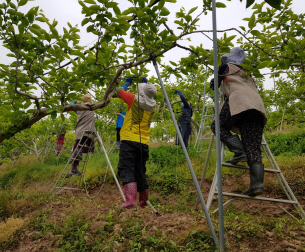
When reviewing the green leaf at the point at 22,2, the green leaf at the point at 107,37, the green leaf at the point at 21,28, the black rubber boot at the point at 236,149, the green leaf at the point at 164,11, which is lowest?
the black rubber boot at the point at 236,149

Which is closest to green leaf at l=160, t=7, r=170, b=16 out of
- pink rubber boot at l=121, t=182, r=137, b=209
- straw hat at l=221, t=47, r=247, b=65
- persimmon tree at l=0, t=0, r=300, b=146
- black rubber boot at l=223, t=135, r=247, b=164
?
persimmon tree at l=0, t=0, r=300, b=146

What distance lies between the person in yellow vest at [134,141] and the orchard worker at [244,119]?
3.93 feet

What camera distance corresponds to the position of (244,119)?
8.43ft

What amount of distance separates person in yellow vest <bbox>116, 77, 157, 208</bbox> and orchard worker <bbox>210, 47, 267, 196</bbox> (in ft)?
3.93

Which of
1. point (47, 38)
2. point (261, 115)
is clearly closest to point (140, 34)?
point (47, 38)

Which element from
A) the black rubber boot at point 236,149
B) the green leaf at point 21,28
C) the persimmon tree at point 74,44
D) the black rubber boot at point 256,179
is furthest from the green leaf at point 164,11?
the black rubber boot at point 256,179

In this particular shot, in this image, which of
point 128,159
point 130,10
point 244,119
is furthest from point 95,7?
point 128,159

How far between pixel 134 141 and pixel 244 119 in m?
1.57

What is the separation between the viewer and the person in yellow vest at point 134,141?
10.6 ft

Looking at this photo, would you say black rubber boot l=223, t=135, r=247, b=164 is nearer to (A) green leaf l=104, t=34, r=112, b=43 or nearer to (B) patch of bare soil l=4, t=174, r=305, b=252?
(B) patch of bare soil l=4, t=174, r=305, b=252

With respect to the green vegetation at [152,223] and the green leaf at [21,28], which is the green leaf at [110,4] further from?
the green vegetation at [152,223]

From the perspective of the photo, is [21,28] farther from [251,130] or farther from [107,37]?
[251,130]

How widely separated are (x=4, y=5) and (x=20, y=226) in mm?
2617

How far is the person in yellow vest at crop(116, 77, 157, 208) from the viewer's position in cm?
325
